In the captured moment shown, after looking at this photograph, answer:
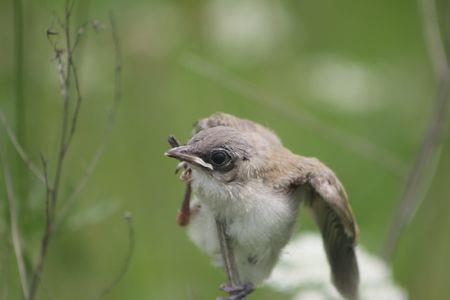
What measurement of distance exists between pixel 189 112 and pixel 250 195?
3.18 metres

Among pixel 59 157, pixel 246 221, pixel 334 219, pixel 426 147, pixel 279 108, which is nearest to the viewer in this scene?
pixel 59 157

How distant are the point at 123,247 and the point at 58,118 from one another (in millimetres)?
1030

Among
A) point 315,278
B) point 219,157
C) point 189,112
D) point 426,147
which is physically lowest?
point 315,278

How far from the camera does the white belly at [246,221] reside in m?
3.54

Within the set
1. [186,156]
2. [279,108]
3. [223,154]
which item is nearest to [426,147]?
[279,108]

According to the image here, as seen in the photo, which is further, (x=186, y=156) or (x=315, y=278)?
(x=315, y=278)

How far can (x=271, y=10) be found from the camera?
584 cm

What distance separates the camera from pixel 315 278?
13.9 feet

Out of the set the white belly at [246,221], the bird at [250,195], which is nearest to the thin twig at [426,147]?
the bird at [250,195]

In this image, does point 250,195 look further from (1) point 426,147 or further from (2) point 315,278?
(1) point 426,147

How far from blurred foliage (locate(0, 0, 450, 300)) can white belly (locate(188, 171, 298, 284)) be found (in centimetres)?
74

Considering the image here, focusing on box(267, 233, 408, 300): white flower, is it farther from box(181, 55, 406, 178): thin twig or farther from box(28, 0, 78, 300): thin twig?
box(28, 0, 78, 300): thin twig

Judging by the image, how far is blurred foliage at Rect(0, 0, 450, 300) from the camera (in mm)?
5109

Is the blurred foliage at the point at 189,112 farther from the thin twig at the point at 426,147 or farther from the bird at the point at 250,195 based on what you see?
the bird at the point at 250,195
